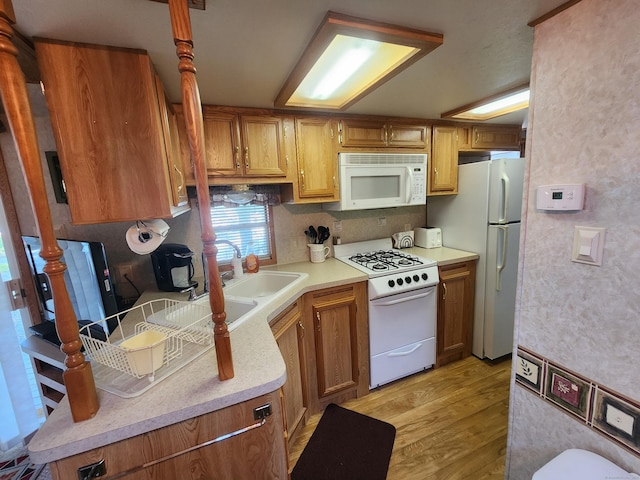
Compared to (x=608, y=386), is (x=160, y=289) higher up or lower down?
higher up

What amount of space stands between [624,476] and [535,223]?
87cm

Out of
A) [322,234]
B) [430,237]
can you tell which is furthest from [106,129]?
[430,237]

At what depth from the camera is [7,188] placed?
5.46 feet

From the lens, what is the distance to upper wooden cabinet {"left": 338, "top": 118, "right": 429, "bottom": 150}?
2145 millimetres

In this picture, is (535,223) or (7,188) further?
(7,188)

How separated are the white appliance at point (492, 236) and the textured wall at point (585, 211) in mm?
1196

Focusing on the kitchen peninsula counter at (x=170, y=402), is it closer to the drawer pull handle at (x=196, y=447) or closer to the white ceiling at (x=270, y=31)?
the drawer pull handle at (x=196, y=447)

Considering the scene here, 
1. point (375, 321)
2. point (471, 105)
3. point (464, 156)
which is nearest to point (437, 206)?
point (464, 156)

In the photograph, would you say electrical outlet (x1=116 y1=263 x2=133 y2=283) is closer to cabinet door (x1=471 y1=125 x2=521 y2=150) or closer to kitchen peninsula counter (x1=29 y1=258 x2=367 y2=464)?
kitchen peninsula counter (x1=29 y1=258 x2=367 y2=464)

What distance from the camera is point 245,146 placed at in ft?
6.10

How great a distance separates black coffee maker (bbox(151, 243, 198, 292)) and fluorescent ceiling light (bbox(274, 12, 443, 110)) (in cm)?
122

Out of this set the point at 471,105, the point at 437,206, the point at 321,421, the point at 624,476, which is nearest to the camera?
the point at 624,476

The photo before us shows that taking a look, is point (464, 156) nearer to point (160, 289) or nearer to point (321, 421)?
point (321, 421)

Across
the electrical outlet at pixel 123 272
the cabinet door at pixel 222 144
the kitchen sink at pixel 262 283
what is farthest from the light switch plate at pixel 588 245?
the electrical outlet at pixel 123 272
